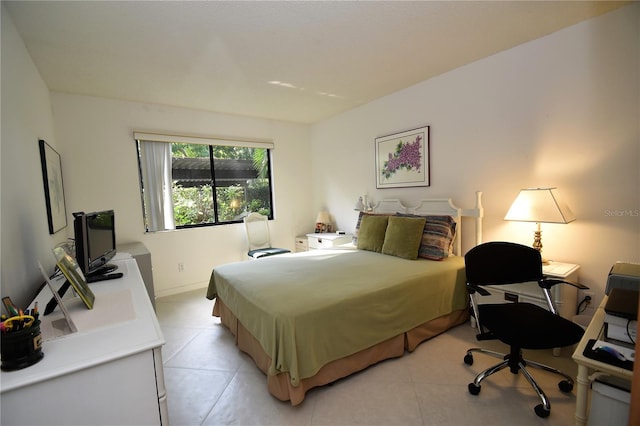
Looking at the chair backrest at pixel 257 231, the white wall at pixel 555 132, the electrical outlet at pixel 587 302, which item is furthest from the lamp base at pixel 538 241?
the chair backrest at pixel 257 231

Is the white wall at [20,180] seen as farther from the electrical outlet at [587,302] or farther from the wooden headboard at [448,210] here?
the electrical outlet at [587,302]

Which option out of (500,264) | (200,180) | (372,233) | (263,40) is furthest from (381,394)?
(200,180)

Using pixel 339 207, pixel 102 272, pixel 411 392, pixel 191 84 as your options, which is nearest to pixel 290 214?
pixel 339 207

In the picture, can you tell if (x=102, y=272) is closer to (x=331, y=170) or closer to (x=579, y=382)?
(x=579, y=382)

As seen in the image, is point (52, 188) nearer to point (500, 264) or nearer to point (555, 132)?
point (500, 264)

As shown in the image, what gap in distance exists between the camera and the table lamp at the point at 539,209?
216 cm

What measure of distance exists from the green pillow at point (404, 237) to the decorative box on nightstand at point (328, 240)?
3.50ft

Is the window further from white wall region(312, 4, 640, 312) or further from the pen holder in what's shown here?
the pen holder

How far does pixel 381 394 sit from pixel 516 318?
3.35 ft

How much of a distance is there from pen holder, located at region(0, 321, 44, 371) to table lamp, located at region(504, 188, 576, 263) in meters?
2.91

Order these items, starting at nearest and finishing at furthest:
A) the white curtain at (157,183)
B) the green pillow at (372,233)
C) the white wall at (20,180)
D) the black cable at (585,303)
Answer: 1. the white wall at (20,180)
2. the black cable at (585,303)
3. the green pillow at (372,233)
4. the white curtain at (157,183)

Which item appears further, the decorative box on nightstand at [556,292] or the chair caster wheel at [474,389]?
the decorative box on nightstand at [556,292]

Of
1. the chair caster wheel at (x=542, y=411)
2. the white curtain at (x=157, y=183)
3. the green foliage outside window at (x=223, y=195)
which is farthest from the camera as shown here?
the green foliage outside window at (x=223, y=195)

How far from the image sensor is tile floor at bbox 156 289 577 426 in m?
1.70
